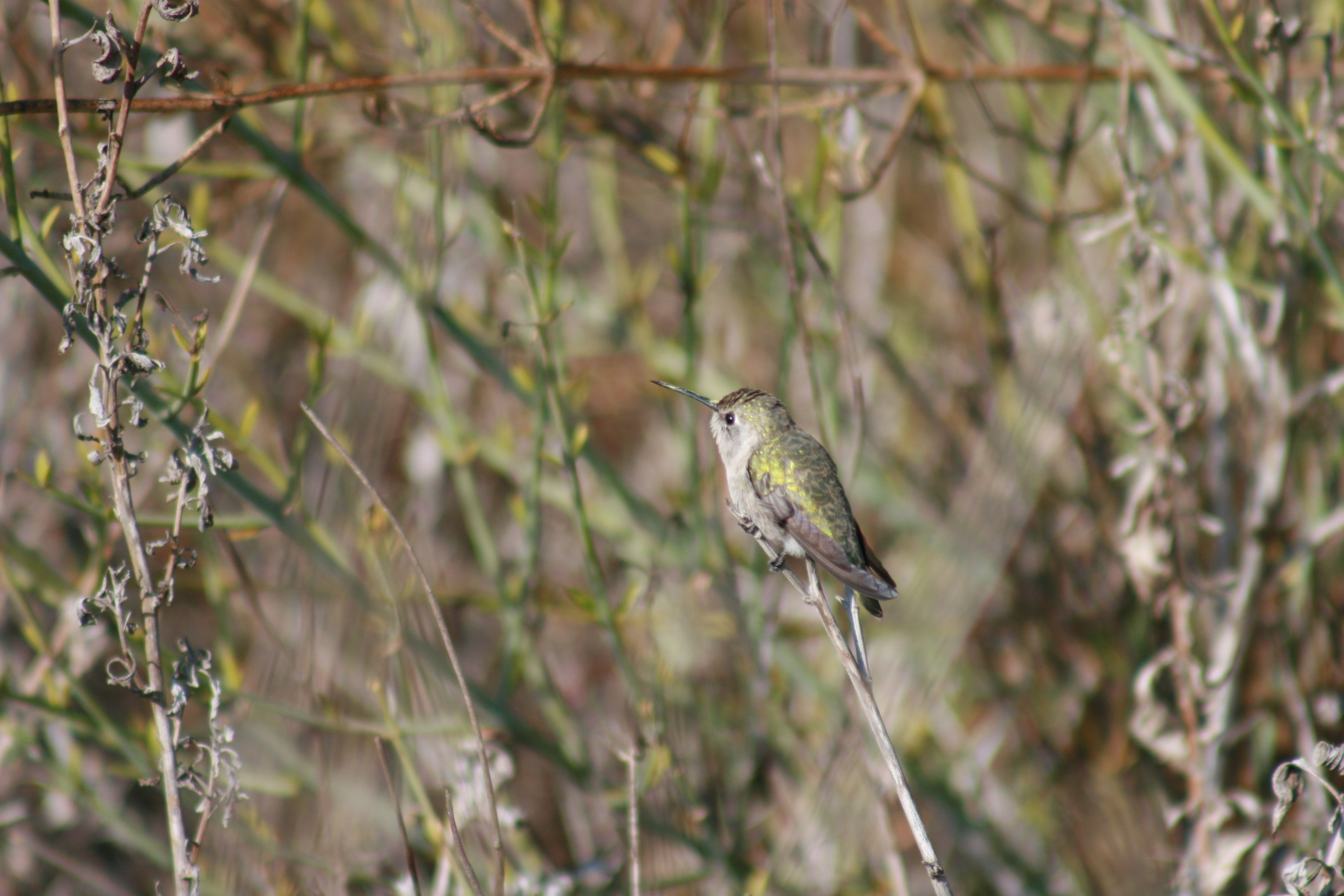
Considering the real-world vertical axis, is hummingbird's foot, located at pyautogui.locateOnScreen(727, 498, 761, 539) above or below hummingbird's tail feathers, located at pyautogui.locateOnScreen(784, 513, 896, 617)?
above

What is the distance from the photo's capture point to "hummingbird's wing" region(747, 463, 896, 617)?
1926 millimetres

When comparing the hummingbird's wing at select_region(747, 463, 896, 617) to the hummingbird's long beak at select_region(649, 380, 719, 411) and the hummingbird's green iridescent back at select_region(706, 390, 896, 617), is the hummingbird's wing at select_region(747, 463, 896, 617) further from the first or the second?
the hummingbird's long beak at select_region(649, 380, 719, 411)

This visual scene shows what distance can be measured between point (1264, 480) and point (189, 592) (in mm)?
3969

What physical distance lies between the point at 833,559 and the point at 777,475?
53cm

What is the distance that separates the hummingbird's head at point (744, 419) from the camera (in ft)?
8.13

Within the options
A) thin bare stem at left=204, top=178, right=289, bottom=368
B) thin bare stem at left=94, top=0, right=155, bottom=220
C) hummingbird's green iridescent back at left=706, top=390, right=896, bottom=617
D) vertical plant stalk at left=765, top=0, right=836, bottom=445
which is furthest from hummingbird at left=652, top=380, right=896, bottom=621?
thin bare stem at left=94, top=0, right=155, bottom=220

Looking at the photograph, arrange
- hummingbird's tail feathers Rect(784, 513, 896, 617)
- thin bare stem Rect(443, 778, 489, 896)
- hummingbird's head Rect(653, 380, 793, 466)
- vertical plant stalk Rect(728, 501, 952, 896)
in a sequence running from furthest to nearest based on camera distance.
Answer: hummingbird's head Rect(653, 380, 793, 466), hummingbird's tail feathers Rect(784, 513, 896, 617), vertical plant stalk Rect(728, 501, 952, 896), thin bare stem Rect(443, 778, 489, 896)

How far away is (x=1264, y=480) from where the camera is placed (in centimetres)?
305

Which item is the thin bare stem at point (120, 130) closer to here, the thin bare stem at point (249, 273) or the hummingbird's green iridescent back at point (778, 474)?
the thin bare stem at point (249, 273)

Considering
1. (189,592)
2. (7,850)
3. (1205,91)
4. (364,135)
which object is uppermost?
(364,135)

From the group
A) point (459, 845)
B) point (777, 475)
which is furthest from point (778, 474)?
point (459, 845)

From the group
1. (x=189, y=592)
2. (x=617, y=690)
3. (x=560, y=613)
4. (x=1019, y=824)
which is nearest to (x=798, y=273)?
(x=560, y=613)

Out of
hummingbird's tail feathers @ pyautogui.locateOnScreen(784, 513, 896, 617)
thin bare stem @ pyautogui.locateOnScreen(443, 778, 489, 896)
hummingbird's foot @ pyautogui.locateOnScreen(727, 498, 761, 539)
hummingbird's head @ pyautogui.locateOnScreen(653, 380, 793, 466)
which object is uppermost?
hummingbird's head @ pyautogui.locateOnScreen(653, 380, 793, 466)

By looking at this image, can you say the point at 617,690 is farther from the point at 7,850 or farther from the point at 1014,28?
the point at 1014,28
